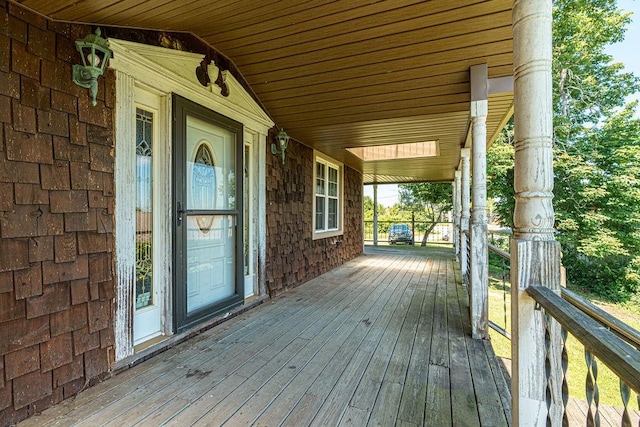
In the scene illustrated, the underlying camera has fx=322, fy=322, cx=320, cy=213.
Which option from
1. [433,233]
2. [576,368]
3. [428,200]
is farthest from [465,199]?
[433,233]

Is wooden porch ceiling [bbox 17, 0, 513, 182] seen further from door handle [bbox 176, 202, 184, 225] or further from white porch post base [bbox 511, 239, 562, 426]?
white porch post base [bbox 511, 239, 562, 426]

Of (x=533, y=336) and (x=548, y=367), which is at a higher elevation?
(x=533, y=336)

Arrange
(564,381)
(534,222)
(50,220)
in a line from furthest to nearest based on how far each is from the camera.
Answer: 1. (50,220)
2. (534,222)
3. (564,381)

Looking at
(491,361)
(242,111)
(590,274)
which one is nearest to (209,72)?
(242,111)

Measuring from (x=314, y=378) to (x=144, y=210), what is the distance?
177 centimetres

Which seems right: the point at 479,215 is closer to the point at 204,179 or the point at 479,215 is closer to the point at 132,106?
the point at 204,179

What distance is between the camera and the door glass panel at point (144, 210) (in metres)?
2.44

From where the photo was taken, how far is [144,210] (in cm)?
249

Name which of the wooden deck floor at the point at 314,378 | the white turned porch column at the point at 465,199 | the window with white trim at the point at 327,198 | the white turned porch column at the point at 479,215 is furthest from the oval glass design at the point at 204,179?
the white turned porch column at the point at 465,199

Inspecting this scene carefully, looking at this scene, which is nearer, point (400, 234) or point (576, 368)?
point (576, 368)

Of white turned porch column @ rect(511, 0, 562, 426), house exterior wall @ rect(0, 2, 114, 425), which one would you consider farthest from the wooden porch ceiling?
white turned porch column @ rect(511, 0, 562, 426)

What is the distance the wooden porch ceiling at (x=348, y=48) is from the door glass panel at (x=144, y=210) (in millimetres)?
719

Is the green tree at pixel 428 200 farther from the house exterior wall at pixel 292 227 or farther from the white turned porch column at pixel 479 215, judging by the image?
the white turned porch column at pixel 479 215

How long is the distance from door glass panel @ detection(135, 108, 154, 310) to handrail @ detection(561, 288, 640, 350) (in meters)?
2.61
